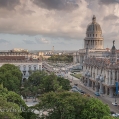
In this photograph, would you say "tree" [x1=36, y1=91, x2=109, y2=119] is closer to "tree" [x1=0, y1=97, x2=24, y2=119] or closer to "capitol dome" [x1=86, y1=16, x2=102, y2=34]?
"tree" [x1=0, y1=97, x2=24, y2=119]

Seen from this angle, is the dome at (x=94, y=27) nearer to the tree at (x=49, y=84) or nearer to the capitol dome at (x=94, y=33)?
the capitol dome at (x=94, y=33)

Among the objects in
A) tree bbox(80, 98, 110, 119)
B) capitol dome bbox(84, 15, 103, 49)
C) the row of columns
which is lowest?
tree bbox(80, 98, 110, 119)

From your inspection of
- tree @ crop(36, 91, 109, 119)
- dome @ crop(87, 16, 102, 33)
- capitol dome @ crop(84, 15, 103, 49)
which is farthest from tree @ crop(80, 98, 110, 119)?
dome @ crop(87, 16, 102, 33)

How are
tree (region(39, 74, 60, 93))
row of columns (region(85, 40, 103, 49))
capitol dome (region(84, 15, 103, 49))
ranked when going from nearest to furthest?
tree (region(39, 74, 60, 93))
capitol dome (region(84, 15, 103, 49))
row of columns (region(85, 40, 103, 49))

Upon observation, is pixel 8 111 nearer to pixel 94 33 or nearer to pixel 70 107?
pixel 70 107

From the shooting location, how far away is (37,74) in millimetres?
82125

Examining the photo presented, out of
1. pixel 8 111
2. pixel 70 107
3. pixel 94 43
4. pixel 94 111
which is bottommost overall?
pixel 94 111

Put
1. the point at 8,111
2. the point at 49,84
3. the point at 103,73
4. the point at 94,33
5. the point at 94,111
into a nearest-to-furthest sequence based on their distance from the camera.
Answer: the point at 8,111 < the point at 94,111 < the point at 49,84 < the point at 103,73 < the point at 94,33

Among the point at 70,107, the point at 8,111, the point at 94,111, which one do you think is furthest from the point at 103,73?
the point at 8,111

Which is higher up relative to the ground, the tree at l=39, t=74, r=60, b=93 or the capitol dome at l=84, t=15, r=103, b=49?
the capitol dome at l=84, t=15, r=103, b=49

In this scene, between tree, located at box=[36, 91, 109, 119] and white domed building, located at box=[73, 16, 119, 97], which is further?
white domed building, located at box=[73, 16, 119, 97]

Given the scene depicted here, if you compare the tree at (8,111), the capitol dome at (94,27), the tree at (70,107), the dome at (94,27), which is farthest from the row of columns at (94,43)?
the tree at (8,111)

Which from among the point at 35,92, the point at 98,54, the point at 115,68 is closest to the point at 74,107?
the point at 35,92

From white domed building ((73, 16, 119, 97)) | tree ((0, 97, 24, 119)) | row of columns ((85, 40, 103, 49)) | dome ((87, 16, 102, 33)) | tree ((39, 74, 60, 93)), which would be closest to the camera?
→ tree ((0, 97, 24, 119))
